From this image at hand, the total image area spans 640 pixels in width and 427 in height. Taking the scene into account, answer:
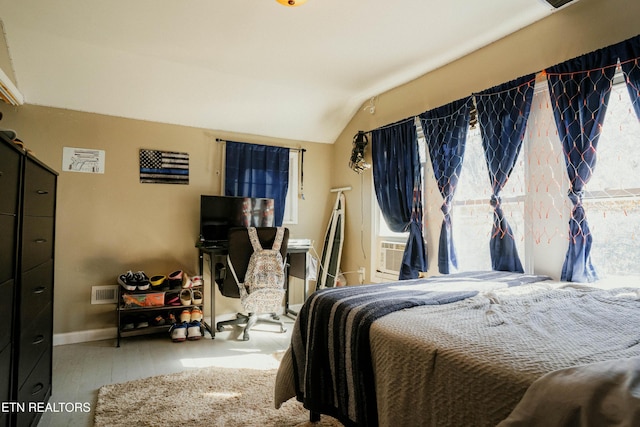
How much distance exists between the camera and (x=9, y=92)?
2.80 m

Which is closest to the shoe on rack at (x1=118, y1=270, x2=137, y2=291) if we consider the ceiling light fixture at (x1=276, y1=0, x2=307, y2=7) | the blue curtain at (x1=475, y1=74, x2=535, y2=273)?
the ceiling light fixture at (x1=276, y1=0, x2=307, y2=7)

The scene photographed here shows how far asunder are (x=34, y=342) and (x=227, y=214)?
2.10 metres

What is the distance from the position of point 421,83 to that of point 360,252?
73.3 inches

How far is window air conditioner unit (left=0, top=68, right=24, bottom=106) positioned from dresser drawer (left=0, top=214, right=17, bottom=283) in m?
1.99

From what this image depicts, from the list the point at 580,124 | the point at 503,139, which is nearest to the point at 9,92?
the point at 503,139

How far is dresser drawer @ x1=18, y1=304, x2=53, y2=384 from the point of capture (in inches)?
60.3

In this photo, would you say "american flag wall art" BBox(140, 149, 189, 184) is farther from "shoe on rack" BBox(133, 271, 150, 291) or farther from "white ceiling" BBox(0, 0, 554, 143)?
"shoe on rack" BBox(133, 271, 150, 291)

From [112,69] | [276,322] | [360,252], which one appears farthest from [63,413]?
[360,252]

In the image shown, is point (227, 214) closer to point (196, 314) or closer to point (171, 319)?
point (196, 314)

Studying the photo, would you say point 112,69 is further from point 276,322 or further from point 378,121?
point 276,322

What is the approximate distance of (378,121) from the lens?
3.74 meters

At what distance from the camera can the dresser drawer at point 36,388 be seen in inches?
61.9

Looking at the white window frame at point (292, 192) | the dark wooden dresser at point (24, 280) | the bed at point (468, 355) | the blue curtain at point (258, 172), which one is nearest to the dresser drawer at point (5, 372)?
the dark wooden dresser at point (24, 280)

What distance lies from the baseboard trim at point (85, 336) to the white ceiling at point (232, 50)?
204cm
